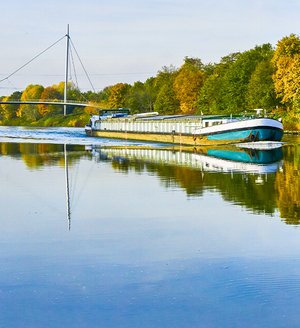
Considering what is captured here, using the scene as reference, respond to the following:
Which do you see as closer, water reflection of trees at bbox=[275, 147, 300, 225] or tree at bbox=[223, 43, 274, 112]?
water reflection of trees at bbox=[275, 147, 300, 225]

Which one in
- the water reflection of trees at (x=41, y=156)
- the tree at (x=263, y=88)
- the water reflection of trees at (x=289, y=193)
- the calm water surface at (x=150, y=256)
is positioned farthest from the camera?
the tree at (x=263, y=88)

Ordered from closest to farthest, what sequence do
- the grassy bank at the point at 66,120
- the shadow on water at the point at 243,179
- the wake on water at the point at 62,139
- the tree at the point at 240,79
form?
the shadow on water at the point at 243,179 → the wake on water at the point at 62,139 → the tree at the point at 240,79 → the grassy bank at the point at 66,120

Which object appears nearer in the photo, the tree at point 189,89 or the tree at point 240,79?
the tree at point 240,79

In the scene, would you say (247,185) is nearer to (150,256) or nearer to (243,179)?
(243,179)

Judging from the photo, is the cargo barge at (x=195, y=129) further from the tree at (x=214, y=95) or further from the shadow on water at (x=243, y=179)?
the tree at (x=214, y=95)

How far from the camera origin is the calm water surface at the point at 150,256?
24.8 feet

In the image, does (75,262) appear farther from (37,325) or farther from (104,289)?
(37,325)

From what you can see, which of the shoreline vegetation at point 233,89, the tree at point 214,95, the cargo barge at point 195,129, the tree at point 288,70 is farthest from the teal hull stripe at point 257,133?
the tree at point 214,95

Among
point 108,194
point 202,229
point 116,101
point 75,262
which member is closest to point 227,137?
point 108,194

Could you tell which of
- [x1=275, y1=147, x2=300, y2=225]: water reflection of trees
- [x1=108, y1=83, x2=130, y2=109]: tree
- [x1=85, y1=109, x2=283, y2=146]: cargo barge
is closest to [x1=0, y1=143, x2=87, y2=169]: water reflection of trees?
[x1=275, y1=147, x2=300, y2=225]: water reflection of trees

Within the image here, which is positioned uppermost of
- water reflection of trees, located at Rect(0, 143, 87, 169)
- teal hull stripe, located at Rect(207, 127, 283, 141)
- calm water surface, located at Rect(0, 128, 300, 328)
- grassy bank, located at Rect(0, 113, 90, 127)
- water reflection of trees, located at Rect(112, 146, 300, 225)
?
grassy bank, located at Rect(0, 113, 90, 127)

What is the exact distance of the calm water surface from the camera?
24.8ft

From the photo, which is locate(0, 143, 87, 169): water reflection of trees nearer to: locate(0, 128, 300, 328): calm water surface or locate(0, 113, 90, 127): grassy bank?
locate(0, 128, 300, 328): calm water surface

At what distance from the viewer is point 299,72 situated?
241 feet
